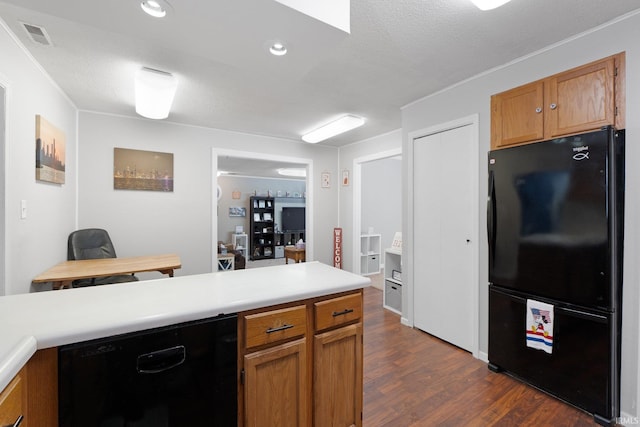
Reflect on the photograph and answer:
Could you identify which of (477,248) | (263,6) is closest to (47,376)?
(263,6)

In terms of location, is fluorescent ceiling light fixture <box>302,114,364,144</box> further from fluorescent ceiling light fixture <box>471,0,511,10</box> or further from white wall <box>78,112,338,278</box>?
fluorescent ceiling light fixture <box>471,0,511,10</box>

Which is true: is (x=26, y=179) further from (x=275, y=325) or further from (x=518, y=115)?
(x=518, y=115)

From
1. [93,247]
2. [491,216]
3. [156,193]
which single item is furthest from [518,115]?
[93,247]

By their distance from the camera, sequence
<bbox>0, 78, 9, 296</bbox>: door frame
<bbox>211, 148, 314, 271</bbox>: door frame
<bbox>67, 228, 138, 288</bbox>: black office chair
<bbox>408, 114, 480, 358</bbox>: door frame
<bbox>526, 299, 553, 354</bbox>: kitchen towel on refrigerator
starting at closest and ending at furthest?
1. <bbox>0, 78, 9, 296</bbox>: door frame
2. <bbox>526, 299, 553, 354</bbox>: kitchen towel on refrigerator
3. <bbox>408, 114, 480, 358</bbox>: door frame
4. <bbox>67, 228, 138, 288</bbox>: black office chair
5. <bbox>211, 148, 314, 271</bbox>: door frame

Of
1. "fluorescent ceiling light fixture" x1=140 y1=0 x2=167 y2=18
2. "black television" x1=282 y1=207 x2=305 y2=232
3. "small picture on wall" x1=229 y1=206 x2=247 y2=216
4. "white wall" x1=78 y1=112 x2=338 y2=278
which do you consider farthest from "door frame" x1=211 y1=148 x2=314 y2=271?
"small picture on wall" x1=229 y1=206 x2=247 y2=216

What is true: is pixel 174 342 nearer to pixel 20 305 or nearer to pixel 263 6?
pixel 20 305

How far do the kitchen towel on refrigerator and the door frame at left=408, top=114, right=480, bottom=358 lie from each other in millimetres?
449

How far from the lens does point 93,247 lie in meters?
3.12

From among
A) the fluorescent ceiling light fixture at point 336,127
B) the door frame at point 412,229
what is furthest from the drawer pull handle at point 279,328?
the fluorescent ceiling light fixture at point 336,127

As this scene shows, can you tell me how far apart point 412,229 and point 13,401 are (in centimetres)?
294

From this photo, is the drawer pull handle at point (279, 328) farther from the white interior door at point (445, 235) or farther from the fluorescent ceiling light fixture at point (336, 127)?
the fluorescent ceiling light fixture at point (336, 127)

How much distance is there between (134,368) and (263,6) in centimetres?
144

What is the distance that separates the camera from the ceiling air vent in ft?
5.73

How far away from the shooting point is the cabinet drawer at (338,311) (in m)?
1.35
